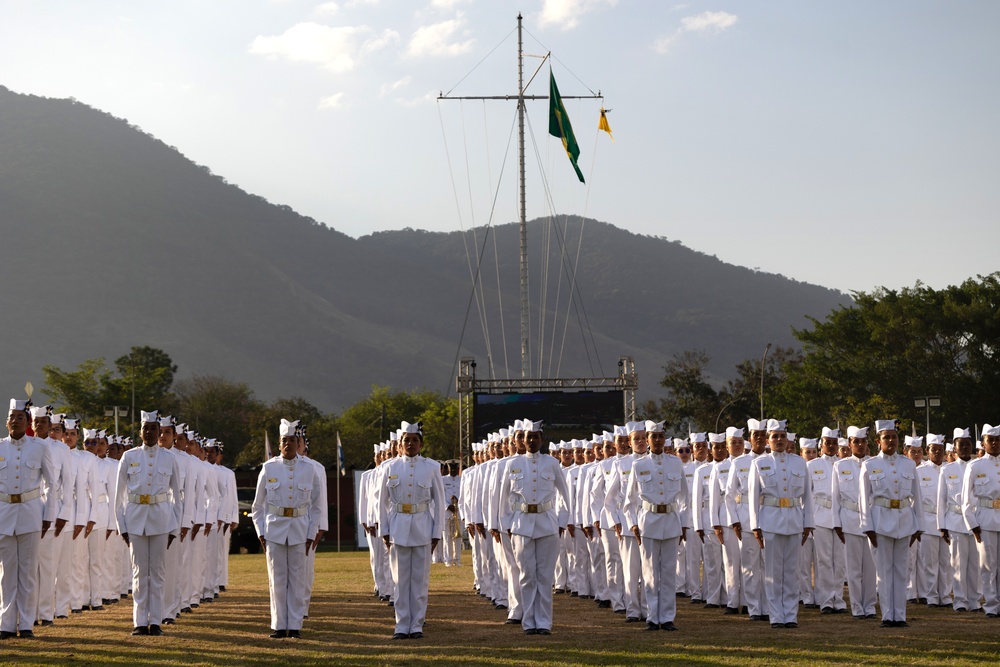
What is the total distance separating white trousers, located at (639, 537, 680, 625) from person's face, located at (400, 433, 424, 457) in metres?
2.54

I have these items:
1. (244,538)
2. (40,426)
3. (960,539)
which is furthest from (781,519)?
(244,538)

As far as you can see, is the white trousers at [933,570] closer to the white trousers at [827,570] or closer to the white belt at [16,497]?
the white trousers at [827,570]

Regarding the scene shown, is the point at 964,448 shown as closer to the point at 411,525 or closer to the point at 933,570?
the point at 933,570

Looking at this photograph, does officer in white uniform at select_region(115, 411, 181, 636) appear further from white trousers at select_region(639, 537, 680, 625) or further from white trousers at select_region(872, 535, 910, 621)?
white trousers at select_region(872, 535, 910, 621)

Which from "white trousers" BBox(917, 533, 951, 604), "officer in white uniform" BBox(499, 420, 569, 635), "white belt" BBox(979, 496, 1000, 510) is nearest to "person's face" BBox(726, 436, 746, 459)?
"officer in white uniform" BBox(499, 420, 569, 635)

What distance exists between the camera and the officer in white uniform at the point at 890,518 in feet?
42.2

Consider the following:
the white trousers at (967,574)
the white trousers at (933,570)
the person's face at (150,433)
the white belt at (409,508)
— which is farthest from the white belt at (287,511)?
the white trousers at (933,570)

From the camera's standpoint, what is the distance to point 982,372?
55.5m

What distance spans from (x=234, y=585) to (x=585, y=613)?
856cm

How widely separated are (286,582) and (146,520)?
1.55 meters

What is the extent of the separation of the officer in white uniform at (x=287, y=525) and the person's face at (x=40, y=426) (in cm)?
231

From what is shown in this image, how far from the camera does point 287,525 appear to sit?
490 inches

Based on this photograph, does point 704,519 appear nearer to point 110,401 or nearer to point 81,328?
point 110,401

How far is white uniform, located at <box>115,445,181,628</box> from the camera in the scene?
41.2 ft
